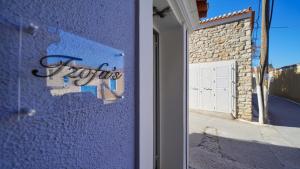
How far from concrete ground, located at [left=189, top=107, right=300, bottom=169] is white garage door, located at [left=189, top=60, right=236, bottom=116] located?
932mm

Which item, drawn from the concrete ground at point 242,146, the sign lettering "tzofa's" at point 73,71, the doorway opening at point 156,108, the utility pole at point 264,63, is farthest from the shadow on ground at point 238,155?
the sign lettering "tzofa's" at point 73,71

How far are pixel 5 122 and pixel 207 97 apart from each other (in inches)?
267

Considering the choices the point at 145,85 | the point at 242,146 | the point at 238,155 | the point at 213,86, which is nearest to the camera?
the point at 145,85

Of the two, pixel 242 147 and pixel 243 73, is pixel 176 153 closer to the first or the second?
pixel 242 147

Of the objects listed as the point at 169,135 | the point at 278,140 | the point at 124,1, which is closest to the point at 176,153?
the point at 169,135

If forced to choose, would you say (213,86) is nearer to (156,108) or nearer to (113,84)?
(156,108)

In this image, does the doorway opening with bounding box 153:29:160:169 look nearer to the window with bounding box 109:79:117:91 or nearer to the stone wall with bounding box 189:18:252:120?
the window with bounding box 109:79:117:91

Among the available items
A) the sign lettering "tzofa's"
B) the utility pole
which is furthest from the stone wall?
the sign lettering "tzofa's"

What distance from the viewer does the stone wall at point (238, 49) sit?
18.6 feet

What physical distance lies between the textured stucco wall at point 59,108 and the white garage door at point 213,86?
6.10 metres

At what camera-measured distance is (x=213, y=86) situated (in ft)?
20.7

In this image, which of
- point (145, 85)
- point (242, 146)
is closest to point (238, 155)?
point (242, 146)

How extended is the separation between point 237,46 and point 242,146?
381 centimetres

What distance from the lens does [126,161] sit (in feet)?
2.20
